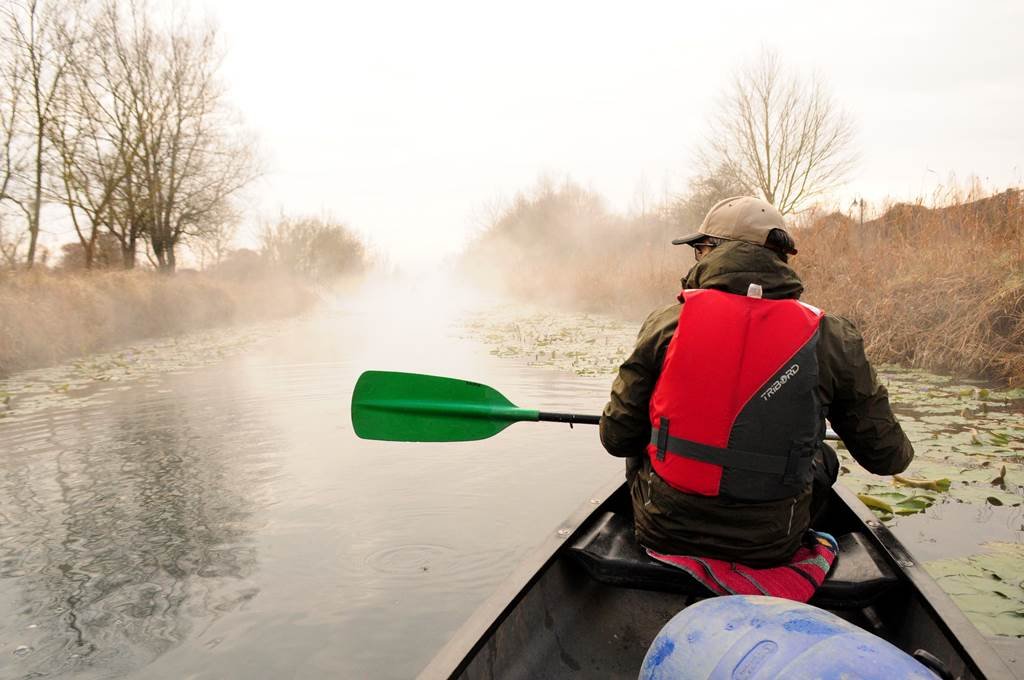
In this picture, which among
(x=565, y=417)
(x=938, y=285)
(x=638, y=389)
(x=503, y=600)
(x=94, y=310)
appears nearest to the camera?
(x=503, y=600)

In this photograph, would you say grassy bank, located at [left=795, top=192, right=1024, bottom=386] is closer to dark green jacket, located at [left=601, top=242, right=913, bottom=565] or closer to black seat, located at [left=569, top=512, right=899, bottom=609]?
black seat, located at [left=569, top=512, right=899, bottom=609]

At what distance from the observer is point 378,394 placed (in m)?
3.89

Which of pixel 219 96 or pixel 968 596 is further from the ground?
pixel 219 96

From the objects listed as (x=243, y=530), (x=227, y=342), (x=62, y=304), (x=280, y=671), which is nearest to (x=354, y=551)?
(x=243, y=530)

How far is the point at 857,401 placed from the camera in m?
2.21

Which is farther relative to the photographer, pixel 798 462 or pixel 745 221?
pixel 745 221

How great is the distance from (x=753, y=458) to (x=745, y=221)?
73cm

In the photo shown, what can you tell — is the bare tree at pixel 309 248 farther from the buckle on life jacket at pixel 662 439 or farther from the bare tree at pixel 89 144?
the buckle on life jacket at pixel 662 439

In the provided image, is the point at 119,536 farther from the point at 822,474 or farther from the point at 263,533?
the point at 822,474

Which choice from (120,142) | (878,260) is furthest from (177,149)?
(878,260)

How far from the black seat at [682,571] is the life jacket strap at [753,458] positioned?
1.65ft

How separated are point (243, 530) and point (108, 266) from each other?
70.8 ft

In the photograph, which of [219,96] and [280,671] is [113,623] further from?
[219,96]

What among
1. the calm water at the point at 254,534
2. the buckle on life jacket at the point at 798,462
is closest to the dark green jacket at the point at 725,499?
the buckle on life jacket at the point at 798,462
